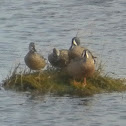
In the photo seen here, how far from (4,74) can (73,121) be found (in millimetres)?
3584

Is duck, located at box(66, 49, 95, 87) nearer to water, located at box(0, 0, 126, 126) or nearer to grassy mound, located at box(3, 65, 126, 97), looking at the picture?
grassy mound, located at box(3, 65, 126, 97)

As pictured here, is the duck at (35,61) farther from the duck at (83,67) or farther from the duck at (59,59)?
the duck at (83,67)

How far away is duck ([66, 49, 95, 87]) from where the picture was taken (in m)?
16.7

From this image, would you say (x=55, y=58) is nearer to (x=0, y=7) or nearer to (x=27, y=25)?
(x=27, y=25)

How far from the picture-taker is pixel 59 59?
17.2 m

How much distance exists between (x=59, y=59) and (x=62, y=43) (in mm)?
5376

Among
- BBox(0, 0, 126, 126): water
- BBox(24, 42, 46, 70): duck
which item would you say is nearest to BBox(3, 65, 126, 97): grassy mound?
BBox(24, 42, 46, 70): duck

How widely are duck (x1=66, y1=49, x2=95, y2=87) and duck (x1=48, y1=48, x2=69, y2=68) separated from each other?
44 centimetres

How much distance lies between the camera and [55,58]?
17.3 m

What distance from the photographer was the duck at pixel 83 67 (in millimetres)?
16656

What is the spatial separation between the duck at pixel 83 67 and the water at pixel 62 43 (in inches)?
18.3

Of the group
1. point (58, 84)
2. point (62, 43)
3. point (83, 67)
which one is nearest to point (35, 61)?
point (58, 84)

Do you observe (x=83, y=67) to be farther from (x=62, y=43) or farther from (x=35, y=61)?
(x=62, y=43)

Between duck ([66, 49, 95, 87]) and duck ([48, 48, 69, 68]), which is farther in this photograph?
duck ([48, 48, 69, 68])
